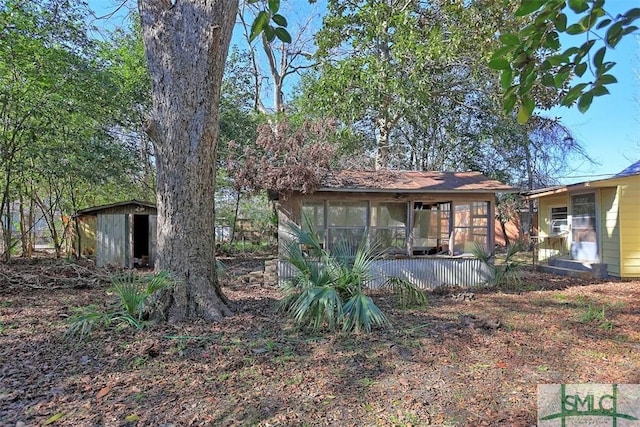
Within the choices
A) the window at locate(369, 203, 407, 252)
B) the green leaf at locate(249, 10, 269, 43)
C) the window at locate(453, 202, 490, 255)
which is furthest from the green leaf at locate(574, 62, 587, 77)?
the window at locate(453, 202, 490, 255)

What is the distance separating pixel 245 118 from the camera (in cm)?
1541

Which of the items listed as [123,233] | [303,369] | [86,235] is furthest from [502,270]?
[86,235]

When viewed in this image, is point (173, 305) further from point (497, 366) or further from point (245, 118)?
point (245, 118)

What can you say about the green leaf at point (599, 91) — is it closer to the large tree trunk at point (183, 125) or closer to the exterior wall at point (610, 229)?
the large tree trunk at point (183, 125)

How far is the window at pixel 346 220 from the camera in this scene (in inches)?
371

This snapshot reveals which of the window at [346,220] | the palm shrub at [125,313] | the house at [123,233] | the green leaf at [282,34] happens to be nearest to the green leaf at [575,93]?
the green leaf at [282,34]

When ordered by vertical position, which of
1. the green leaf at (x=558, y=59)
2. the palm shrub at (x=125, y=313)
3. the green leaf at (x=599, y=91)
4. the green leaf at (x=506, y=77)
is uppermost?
the green leaf at (x=558, y=59)

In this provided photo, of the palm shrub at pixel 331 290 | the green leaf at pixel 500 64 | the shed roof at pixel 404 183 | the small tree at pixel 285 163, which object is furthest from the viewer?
the shed roof at pixel 404 183

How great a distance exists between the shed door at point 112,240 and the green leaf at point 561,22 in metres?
12.1

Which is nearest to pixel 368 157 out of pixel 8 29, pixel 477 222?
pixel 477 222

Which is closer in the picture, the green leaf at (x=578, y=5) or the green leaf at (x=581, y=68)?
the green leaf at (x=578, y=5)

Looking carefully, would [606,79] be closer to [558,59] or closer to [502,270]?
[558,59]

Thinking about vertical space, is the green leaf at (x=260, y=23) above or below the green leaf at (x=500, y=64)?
above

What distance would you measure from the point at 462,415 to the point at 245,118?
46.0 feet
